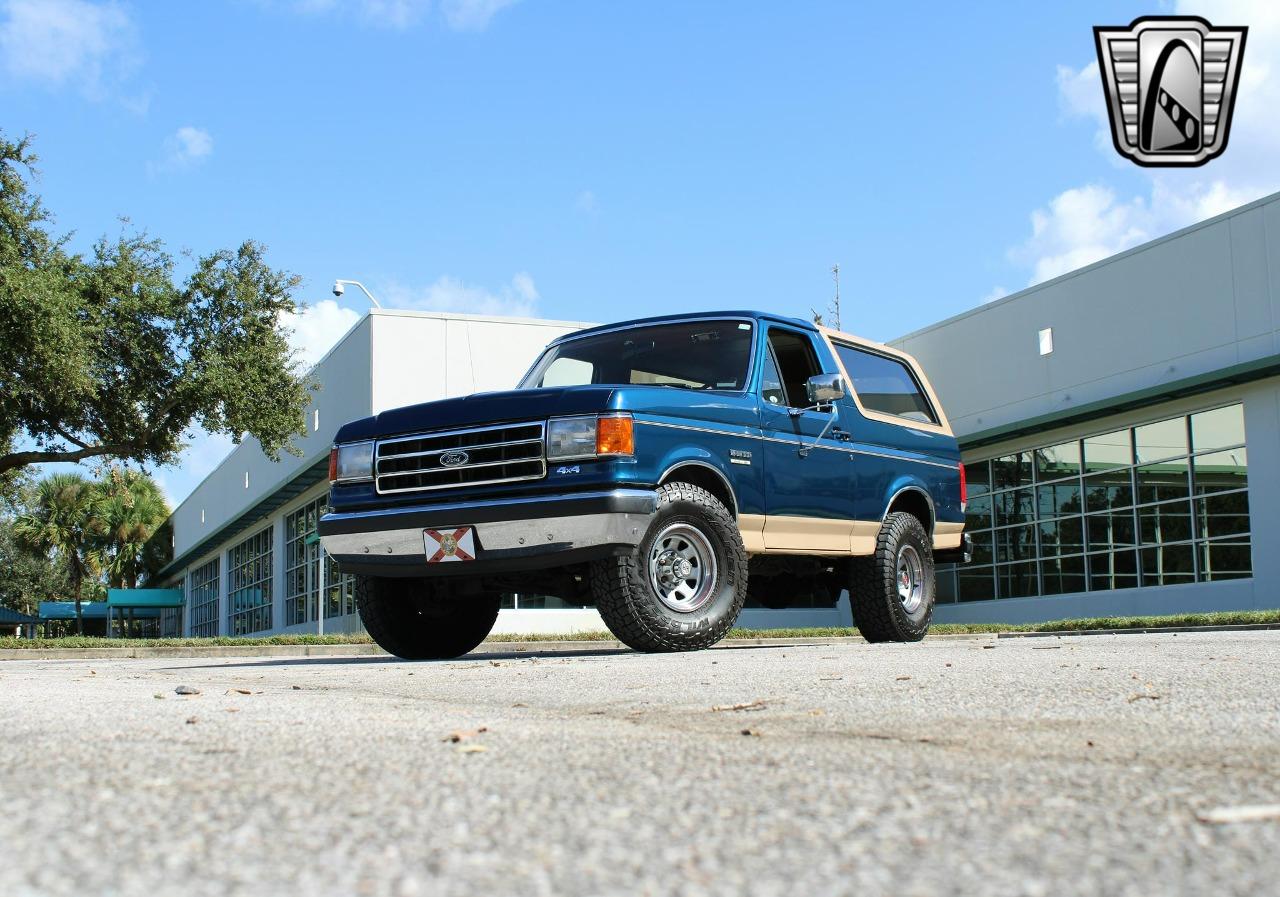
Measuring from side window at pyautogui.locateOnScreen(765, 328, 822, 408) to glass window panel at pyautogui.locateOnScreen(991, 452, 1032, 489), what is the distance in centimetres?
1769

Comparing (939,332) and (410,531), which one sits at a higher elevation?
(939,332)

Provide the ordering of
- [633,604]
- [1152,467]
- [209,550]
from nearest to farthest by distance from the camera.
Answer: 1. [633,604]
2. [1152,467]
3. [209,550]

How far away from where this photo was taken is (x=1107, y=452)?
23812 millimetres

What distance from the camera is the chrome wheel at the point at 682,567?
308 inches

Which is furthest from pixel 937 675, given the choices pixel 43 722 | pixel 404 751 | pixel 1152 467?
pixel 1152 467

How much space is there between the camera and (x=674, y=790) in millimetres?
2637

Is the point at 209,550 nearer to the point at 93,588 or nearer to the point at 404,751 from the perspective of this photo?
the point at 93,588

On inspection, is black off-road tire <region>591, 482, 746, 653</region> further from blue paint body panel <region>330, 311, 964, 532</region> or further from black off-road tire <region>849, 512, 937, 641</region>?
black off-road tire <region>849, 512, 937, 641</region>

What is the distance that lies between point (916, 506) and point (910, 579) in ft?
2.05

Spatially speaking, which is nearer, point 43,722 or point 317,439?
point 43,722

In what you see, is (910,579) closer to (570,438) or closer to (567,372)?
(567,372)

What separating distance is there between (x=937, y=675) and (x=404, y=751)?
2.92m

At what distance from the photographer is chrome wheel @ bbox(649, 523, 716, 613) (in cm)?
782

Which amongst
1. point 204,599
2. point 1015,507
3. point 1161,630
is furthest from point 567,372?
point 204,599
